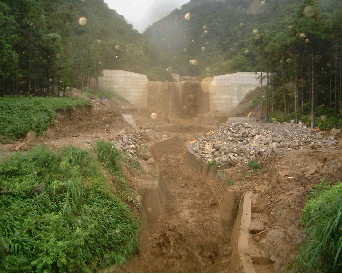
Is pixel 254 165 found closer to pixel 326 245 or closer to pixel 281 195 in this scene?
pixel 281 195

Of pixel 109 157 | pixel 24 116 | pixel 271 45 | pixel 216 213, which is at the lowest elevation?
pixel 216 213

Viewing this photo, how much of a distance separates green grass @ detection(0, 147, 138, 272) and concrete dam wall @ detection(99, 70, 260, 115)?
79.7 ft

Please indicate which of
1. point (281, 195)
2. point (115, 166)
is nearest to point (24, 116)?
point (115, 166)

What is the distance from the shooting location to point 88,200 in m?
6.94

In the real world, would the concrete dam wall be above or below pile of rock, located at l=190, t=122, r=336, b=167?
above

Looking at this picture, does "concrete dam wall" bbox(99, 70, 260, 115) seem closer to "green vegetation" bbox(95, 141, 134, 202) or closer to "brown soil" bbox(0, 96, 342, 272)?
"brown soil" bbox(0, 96, 342, 272)

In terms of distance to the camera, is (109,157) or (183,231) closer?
(183,231)

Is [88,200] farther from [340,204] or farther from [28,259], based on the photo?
[340,204]

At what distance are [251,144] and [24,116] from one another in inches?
371

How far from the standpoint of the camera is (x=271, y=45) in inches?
879

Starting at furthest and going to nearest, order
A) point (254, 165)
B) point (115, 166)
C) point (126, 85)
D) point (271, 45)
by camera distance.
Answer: point (126, 85) → point (271, 45) → point (254, 165) → point (115, 166)

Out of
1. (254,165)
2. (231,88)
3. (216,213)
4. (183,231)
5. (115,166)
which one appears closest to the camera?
(183,231)

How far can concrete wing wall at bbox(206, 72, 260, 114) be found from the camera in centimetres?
3136

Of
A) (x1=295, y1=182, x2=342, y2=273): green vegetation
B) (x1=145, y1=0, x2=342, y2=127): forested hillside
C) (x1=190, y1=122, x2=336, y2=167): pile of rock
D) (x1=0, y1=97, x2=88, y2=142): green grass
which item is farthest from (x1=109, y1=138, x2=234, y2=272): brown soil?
(x1=145, y1=0, x2=342, y2=127): forested hillside
